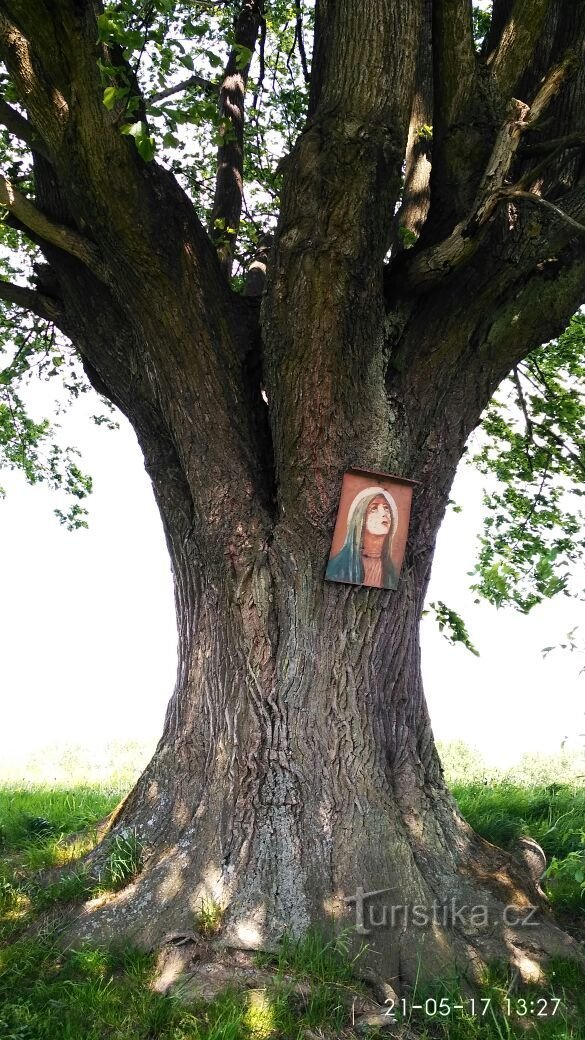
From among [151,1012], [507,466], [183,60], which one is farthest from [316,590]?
[507,466]

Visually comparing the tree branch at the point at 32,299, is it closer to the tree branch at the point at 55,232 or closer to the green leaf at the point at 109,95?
the tree branch at the point at 55,232

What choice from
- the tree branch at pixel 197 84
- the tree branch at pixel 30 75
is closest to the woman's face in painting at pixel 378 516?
the tree branch at pixel 30 75

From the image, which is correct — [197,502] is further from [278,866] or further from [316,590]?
[278,866]

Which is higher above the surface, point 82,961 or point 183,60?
point 183,60

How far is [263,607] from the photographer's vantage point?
5.02m

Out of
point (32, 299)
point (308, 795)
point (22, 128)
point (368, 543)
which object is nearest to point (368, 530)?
point (368, 543)

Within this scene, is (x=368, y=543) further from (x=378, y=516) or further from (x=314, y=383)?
(x=314, y=383)

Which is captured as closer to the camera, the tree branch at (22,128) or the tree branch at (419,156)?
the tree branch at (22,128)

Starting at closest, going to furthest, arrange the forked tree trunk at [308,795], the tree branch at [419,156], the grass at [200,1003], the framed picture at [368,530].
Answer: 1. the grass at [200,1003]
2. the forked tree trunk at [308,795]
3. the framed picture at [368,530]
4. the tree branch at [419,156]

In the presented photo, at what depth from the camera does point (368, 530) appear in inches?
198

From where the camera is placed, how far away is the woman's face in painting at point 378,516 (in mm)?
5035

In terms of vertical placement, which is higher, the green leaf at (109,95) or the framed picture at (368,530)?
the green leaf at (109,95)

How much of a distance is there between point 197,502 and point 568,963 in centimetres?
334

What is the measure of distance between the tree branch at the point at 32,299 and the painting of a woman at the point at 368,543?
2.55 m
